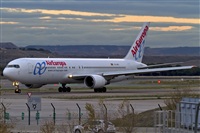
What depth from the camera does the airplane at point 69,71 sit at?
234 ft

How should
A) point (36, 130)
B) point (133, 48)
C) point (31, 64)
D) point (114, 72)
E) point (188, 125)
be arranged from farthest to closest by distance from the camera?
point (133, 48) → point (114, 72) → point (31, 64) → point (36, 130) → point (188, 125)

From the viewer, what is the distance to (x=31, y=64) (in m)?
71.2

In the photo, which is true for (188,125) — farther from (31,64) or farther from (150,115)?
(31,64)

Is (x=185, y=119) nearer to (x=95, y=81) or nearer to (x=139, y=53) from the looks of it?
(x=95, y=81)

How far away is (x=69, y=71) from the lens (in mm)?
74750

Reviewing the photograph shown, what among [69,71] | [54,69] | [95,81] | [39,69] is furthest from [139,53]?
[39,69]

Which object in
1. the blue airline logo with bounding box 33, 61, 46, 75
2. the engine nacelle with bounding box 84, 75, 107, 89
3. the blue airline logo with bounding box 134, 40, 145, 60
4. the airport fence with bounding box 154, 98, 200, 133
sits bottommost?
the airport fence with bounding box 154, 98, 200, 133

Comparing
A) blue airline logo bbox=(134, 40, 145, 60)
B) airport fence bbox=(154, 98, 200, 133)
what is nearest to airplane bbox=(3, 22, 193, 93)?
blue airline logo bbox=(134, 40, 145, 60)

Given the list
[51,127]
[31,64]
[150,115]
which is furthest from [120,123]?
[31,64]

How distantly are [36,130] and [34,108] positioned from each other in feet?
6.29

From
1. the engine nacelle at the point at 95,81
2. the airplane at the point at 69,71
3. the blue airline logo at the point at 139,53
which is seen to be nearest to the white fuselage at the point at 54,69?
the airplane at the point at 69,71

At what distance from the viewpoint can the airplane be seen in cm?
7119

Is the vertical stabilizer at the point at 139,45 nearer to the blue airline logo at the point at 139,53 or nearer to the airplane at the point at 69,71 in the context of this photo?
the blue airline logo at the point at 139,53

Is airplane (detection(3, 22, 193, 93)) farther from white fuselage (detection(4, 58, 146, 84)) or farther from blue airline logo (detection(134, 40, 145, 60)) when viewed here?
blue airline logo (detection(134, 40, 145, 60))
